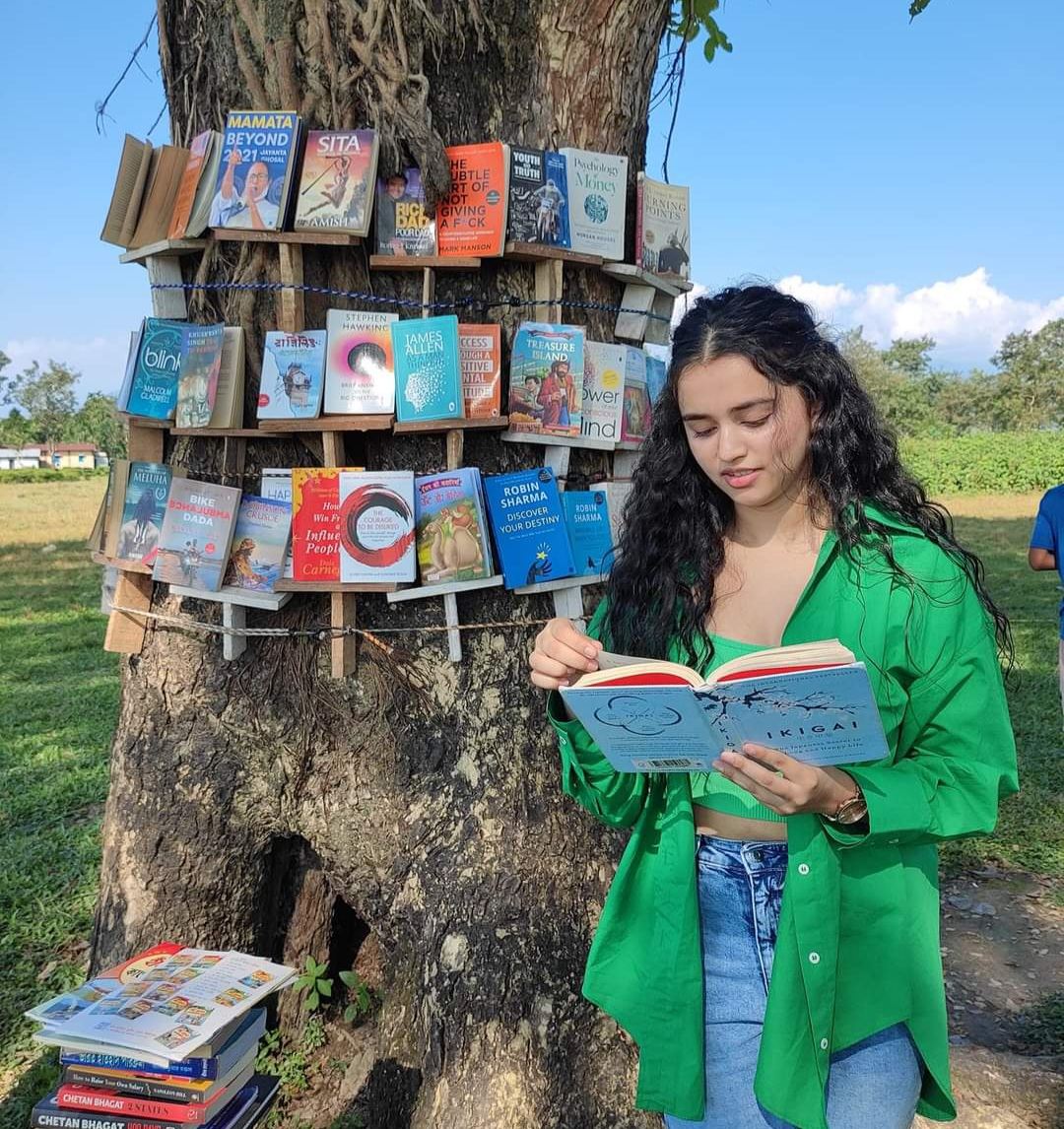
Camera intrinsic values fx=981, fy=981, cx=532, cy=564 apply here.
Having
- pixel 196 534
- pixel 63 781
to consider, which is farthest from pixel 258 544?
pixel 63 781

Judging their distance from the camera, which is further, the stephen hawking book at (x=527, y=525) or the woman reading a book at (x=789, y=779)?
the stephen hawking book at (x=527, y=525)

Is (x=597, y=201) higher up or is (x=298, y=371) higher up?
(x=597, y=201)

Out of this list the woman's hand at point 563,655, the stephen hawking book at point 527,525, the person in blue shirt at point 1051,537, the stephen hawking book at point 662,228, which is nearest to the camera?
the woman's hand at point 563,655

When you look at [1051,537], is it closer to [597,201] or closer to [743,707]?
[597,201]

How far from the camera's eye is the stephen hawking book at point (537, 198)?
2203mm

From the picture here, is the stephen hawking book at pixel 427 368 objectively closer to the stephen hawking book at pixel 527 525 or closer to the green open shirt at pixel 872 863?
the stephen hawking book at pixel 527 525

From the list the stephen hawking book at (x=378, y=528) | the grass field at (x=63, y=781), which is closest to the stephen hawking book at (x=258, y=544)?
the stephen hawking book at (x=378, y=528)

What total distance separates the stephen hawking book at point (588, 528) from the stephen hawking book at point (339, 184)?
0.77 meters

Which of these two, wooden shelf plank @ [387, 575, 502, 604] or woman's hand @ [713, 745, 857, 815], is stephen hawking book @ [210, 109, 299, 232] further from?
woman's hand @ [713, 745, 857, 815]

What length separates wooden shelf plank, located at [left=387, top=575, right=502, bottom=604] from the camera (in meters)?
2.22

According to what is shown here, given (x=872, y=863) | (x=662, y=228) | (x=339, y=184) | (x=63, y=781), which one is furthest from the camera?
(x=63, y=781)

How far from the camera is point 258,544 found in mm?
2289

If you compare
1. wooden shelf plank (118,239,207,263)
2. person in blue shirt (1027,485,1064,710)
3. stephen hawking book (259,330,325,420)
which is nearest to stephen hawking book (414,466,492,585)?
stephen hawking book (259,330,325,420)

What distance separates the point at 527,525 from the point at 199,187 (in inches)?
43.5
